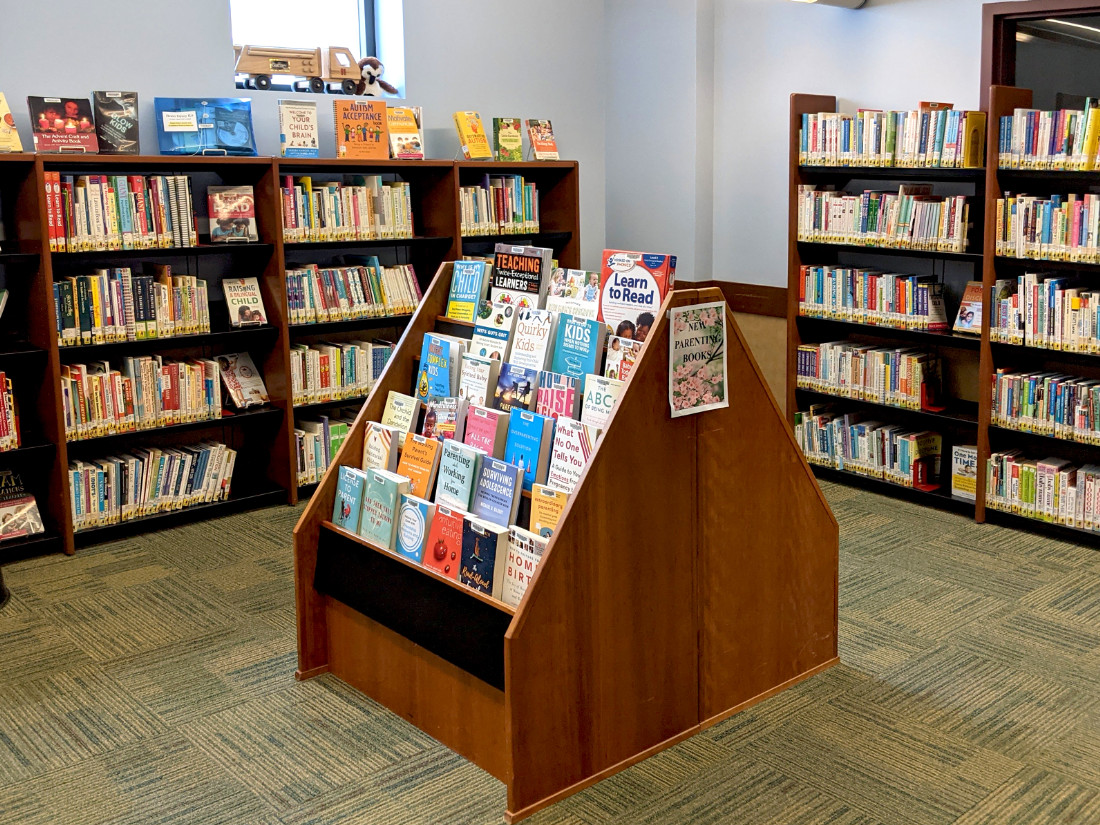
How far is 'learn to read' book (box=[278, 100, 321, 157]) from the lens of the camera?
520 cm

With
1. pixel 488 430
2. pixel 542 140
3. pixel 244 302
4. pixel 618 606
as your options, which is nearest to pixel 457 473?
pixel 488 430

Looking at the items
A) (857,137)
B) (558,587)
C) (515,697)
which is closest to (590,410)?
(558,587)

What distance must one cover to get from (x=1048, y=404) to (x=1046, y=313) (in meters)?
0.38

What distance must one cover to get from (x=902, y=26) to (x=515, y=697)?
13.7 ft

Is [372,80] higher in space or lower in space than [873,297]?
higher

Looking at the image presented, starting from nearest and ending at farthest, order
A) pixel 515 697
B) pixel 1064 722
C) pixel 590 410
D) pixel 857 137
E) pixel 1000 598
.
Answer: pixel 515 697 < pixel 590 410 < pixel 1064 722 < pixel 1000 598 < pixel 857 137

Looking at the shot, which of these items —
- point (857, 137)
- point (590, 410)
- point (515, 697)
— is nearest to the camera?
point (515, 697)

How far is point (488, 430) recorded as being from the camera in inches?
122

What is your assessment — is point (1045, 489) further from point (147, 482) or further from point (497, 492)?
point (147, 482)

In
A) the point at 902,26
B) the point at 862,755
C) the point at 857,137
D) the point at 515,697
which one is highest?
the point at 902,26

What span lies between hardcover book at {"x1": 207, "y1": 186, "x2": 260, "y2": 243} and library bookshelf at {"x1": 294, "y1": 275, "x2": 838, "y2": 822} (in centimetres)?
190

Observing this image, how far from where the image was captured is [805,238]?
18.1 ft

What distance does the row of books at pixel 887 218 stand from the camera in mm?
4914

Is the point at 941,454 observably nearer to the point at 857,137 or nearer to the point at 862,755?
the point at 857,137
